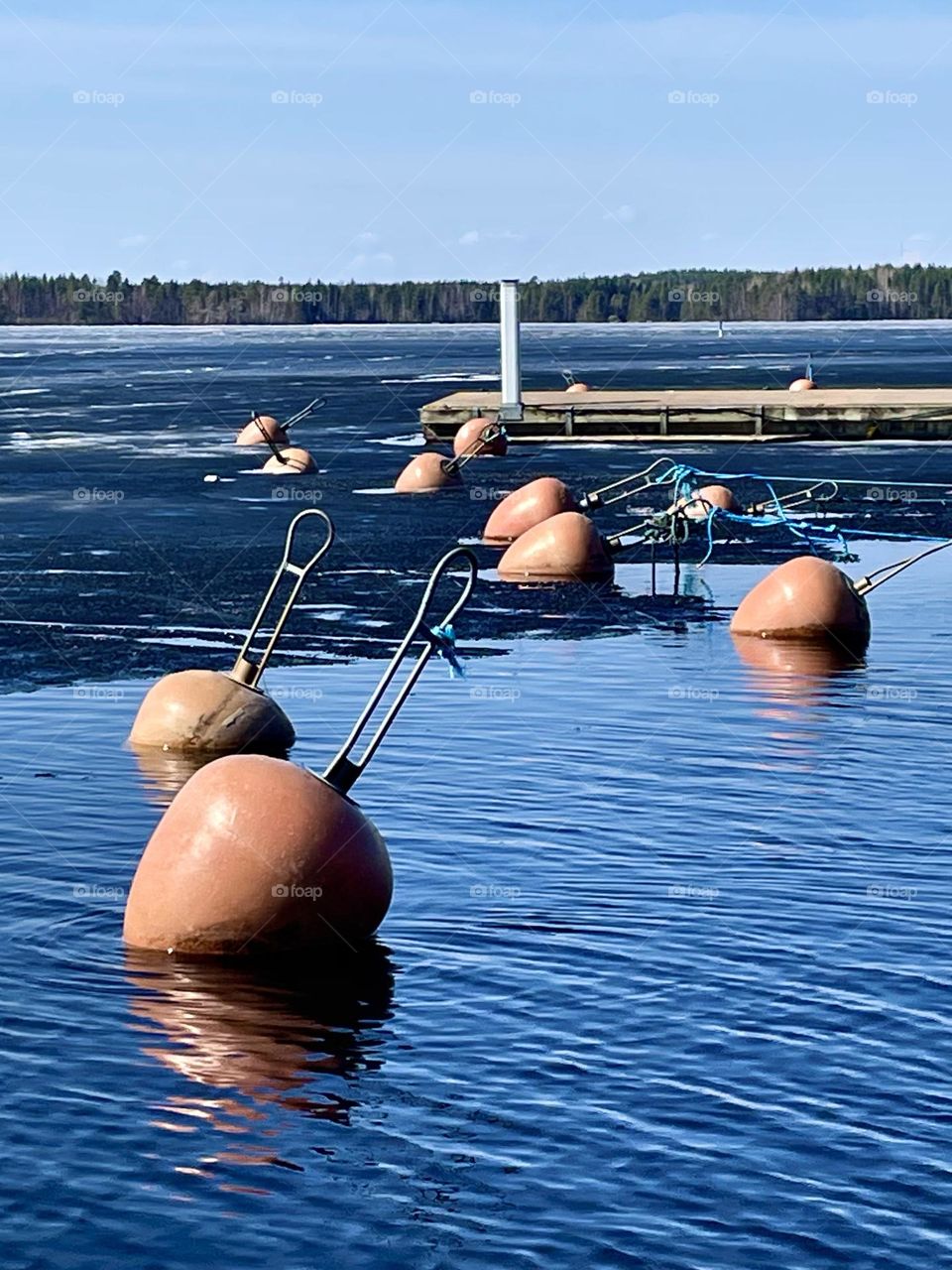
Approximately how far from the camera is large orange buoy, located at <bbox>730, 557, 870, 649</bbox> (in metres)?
22.5

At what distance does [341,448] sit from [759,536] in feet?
76.2

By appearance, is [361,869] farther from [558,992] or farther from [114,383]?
[114,383]

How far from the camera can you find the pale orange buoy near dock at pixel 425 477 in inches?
1609

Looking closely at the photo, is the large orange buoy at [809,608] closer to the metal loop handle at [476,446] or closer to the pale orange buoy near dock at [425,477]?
the pale orange buoy near dock at [425,477]

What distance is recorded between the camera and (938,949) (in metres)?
11.7

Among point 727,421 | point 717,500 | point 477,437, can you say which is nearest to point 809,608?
point 717,500

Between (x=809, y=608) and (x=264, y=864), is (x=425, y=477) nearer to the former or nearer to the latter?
(x=809, y=608)

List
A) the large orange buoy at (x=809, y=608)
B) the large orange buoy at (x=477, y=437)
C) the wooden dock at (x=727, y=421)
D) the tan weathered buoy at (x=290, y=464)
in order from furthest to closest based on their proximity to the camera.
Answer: the wooden dock at (x=727, y=421)
the large orange buoy at (x=477, y=437)
the tan weathered buoy at (x=290, y=464)
the large orange buoy at (x=809, y=608)

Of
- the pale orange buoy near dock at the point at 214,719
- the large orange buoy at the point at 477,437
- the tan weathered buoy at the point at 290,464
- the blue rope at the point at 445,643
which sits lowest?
the pale orange buoy near dock at the point at 214,719

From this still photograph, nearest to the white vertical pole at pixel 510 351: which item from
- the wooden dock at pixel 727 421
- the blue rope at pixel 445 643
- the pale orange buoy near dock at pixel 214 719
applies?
the wooden dock at pixel 727 421

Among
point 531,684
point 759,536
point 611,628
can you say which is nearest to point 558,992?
point 531,684

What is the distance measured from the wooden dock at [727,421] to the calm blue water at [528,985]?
31186 millimetres

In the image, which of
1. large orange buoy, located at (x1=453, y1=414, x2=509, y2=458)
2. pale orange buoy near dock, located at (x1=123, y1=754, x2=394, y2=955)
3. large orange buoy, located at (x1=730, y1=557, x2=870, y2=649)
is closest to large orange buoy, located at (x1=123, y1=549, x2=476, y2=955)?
pale orange buoy near dock, located at (x1=123, y1=754, x2=394, y2=955)

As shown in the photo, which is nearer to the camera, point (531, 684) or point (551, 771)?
point (551, 771)
